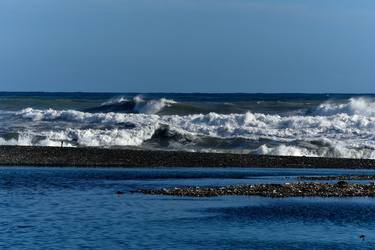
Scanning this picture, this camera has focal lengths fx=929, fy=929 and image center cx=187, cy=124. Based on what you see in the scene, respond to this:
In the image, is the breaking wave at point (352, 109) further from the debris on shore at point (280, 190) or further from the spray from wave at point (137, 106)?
the debris on shore at point (280, 190)

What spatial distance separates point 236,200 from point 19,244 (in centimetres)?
1019

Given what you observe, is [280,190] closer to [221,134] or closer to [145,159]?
[145,159]

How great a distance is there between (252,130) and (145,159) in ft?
63.4

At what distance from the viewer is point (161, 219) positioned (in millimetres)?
25547

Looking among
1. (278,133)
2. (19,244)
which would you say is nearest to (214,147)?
(278,133)

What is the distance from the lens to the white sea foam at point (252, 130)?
5431 cm

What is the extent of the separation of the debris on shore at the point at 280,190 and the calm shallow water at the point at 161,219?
1.00 metres

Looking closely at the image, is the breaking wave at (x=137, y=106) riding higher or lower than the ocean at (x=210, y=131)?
higher

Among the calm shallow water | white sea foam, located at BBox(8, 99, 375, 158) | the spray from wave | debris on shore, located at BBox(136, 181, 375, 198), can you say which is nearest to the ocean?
white sea foam, located at BBox(8, 99, 375, 158)

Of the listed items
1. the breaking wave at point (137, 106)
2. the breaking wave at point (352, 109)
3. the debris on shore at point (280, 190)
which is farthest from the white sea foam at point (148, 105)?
the debris on shore at point (280, 190)

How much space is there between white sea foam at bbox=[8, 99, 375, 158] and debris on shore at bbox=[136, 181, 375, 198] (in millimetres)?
19579

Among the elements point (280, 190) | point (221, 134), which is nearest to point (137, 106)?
point (221, 134)

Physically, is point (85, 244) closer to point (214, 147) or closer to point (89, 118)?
point (214, 147)

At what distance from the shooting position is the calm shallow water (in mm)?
21922
